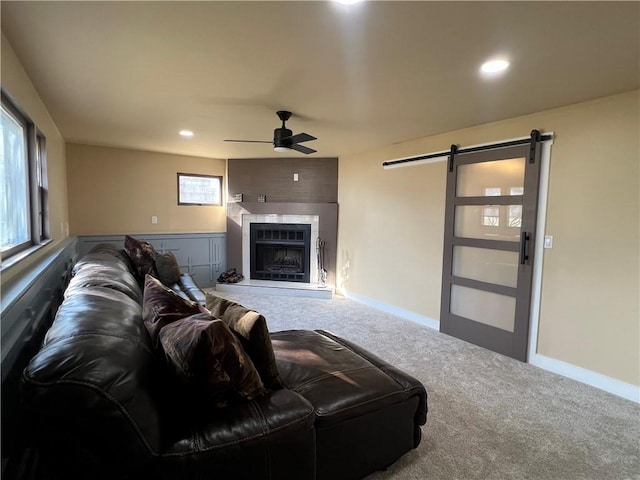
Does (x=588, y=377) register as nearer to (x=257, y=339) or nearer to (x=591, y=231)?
(x=591, y=231)

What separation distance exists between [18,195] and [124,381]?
90.7 inches

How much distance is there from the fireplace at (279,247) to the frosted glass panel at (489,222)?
8.43 feet

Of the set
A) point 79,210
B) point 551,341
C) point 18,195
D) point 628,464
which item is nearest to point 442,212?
point 551,341

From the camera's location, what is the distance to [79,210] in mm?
5059

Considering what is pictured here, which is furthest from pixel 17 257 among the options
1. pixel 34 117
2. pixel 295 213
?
pixel 295 213

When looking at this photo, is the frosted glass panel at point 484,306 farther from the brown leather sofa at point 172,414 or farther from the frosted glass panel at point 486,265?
→ the brown leather sofa at point 172,414

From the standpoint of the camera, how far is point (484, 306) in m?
3.58

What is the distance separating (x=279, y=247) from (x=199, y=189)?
1.76 m

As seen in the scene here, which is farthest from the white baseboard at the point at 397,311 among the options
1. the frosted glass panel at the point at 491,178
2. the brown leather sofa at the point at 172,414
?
the brown leather sofa at the point at 172,414

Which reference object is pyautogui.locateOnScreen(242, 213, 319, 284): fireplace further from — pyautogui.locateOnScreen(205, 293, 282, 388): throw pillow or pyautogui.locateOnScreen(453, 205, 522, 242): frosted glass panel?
pyautogui.locateOnScreen(205, 293, 282, 388): throw pillow

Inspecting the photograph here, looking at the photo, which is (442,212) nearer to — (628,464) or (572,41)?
(572,41)

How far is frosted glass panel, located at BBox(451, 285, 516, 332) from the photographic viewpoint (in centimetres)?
337

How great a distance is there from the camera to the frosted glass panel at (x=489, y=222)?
3291 mm

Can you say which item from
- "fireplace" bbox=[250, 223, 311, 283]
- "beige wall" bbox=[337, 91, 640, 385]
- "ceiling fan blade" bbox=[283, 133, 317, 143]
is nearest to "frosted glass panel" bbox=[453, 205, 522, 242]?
"beige wall" bbox=[337, 91, 640, 385]
